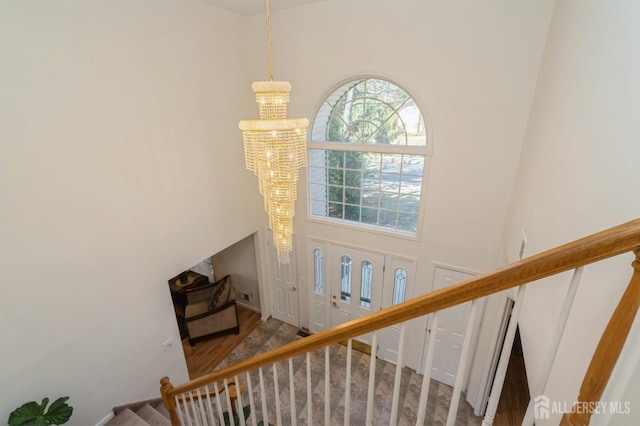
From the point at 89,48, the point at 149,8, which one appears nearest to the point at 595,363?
the point at 89,48

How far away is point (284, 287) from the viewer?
559 centimetres

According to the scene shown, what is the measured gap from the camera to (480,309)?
3.78m

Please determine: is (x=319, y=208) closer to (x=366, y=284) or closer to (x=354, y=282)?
(x=354, y=282)

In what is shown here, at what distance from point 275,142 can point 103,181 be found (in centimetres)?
182

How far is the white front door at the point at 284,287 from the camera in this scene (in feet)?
17.7

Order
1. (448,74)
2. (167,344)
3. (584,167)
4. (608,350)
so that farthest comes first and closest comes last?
(167,344) → (448,74) → (584,167) → (608,350)

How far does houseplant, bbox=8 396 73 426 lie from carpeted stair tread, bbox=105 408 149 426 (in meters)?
0.82

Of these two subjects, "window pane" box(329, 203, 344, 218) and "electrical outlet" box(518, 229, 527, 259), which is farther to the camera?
"window pane" box(329, 203, 344, 218)

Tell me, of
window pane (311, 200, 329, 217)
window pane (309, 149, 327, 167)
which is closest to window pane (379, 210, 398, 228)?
window pane (311, 200, 329, 217)

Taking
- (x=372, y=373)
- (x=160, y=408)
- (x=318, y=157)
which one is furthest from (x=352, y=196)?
(x=160, y=408)

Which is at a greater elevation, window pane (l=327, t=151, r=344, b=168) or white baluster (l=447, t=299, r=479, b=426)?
window pane (l=327, t=151, r=344, b=168)

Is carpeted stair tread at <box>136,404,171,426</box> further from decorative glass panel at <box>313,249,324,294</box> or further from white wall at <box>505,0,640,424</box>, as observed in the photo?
white wall at <box>505,0,640,424</box>

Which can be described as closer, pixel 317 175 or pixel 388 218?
pixel 388 218

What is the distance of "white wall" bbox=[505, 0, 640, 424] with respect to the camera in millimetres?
1059
